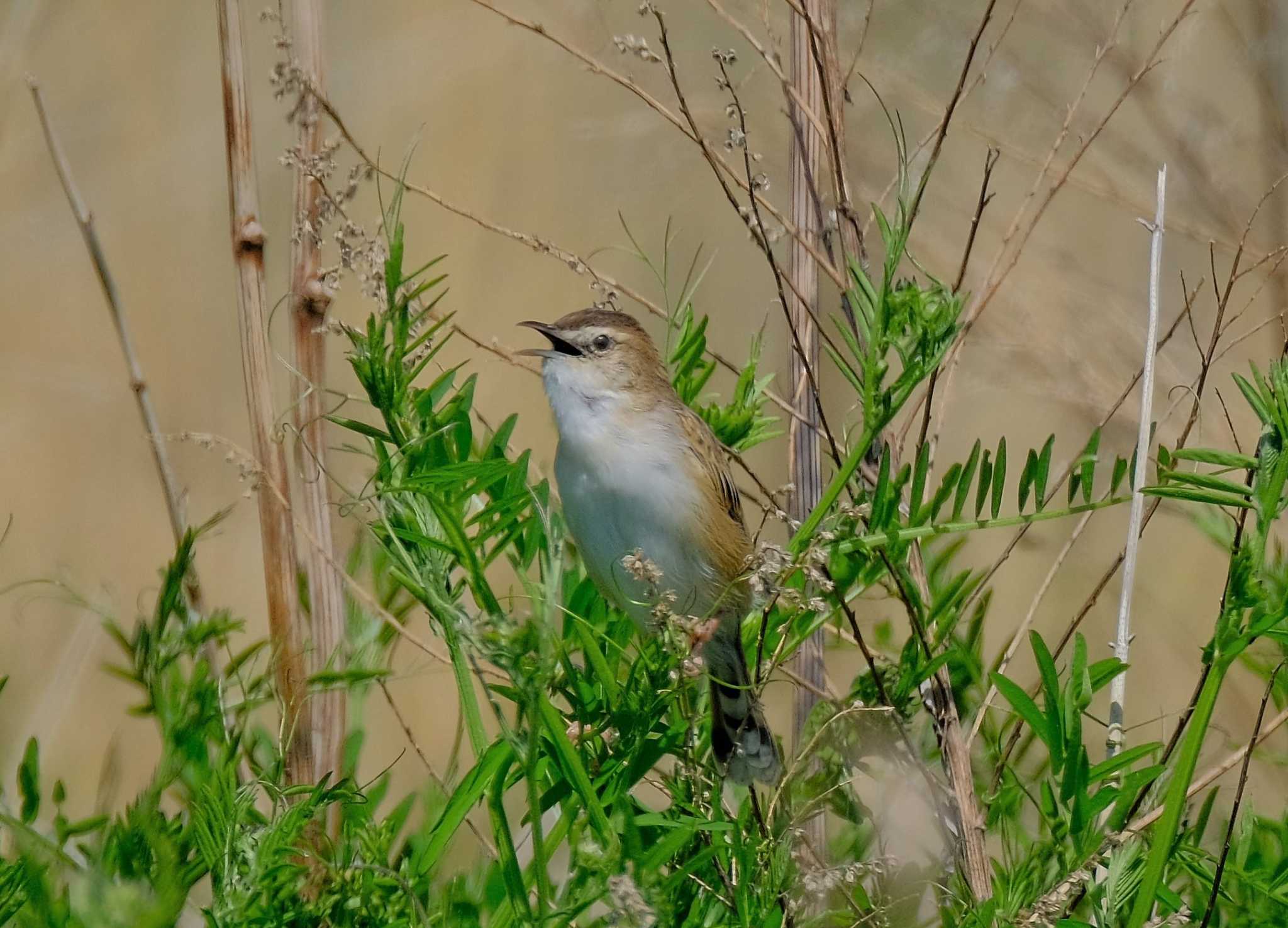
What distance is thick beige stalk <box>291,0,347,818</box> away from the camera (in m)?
1.94

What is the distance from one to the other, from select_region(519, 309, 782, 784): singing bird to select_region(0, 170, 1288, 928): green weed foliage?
104 centimetres

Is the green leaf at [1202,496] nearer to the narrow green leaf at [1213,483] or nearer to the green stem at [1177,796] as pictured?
the narrow green leaf at [1213,483]

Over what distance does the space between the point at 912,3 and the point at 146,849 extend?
362 centimetres

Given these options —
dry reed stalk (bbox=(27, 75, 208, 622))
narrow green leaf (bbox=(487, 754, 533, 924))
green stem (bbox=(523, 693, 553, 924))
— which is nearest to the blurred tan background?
dry reed stalk (bbox=(27, 75, 208, 622))

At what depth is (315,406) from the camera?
2.08 metres

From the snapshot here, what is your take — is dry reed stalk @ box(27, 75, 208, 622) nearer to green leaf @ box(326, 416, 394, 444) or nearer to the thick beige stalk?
the thick beige stalk

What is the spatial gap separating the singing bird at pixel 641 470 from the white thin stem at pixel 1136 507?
1060 millimetres

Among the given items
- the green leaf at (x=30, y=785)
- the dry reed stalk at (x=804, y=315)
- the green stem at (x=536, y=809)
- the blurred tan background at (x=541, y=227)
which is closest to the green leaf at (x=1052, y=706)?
the green stem at (x=536, y=809)

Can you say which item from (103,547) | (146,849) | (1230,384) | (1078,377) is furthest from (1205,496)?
(103,547)

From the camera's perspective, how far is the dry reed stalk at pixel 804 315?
2.25 metres

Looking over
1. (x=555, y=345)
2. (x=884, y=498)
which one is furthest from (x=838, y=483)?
(x=555, y=345)

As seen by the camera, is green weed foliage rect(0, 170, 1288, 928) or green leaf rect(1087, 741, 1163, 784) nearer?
green weed foliage rect(0, 170, 1288, 928)

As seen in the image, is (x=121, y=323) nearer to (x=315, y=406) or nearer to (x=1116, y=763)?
(x=315, y=406)

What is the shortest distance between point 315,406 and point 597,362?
41.5 inches
